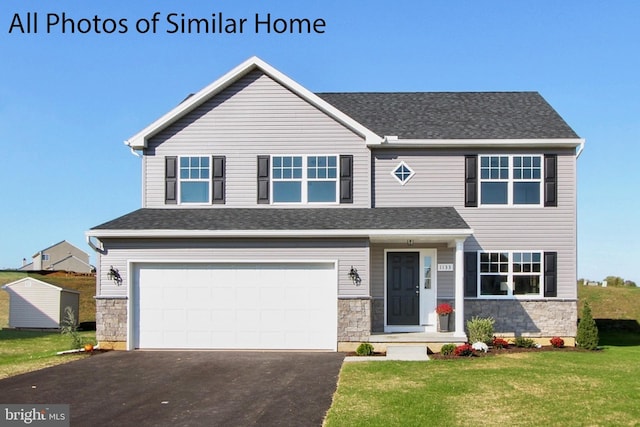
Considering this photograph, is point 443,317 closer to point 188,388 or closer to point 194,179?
point 194,179

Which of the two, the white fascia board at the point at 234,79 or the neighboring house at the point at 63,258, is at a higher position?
the white fascia board at the point at 234,79

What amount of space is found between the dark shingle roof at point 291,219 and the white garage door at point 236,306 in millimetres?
1028

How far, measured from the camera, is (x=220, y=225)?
17500mm

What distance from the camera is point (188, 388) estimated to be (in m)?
12.3

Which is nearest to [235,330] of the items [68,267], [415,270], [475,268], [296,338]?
[296,338]

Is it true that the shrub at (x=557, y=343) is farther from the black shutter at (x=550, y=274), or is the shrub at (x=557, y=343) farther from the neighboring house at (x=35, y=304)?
the neighboring house at (x=35, y=304)

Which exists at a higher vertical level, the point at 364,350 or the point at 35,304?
the point at 364,350

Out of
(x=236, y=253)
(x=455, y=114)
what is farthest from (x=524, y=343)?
(x=236, y=253)

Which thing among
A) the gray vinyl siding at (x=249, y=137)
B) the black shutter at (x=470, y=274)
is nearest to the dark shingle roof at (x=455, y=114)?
the gray vinyl siding at (x=249, y=137)

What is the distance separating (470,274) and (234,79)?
27.3ft

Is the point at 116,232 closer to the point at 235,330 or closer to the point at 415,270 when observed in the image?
the point at 235,330

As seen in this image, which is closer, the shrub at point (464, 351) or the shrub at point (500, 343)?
the shrub at point (464, 351)

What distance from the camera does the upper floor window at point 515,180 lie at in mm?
19062

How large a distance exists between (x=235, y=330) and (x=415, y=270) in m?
5.13
